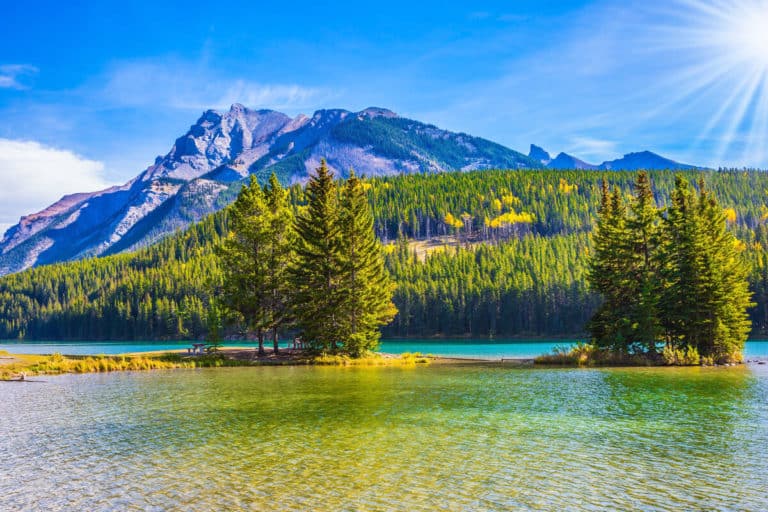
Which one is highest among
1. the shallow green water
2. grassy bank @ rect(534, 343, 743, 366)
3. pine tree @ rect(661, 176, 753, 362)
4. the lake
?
pine tree @ rect(661, 176, 753, 362)

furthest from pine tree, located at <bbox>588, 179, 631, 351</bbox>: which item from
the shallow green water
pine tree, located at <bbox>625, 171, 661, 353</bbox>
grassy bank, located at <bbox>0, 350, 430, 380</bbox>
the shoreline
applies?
grassy bank, located at <bbox>0, 350, 430, 380</bbox>

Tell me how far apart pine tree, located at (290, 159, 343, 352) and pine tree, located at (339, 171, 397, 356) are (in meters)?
0.79

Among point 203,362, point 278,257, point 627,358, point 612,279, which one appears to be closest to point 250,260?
point 278,257

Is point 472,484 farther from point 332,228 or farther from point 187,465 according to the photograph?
point 332,228

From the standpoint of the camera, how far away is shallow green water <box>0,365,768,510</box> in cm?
1416

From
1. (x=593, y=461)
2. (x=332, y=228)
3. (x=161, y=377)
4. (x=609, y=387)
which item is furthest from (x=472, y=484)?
(x=332, y=228)

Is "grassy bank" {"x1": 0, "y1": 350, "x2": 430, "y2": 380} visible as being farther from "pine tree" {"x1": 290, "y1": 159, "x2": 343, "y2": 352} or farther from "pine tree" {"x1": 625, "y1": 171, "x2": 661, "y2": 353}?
"pine tree" {"x1": 625, "y1": 171, "x2": 661, "y2": 353}

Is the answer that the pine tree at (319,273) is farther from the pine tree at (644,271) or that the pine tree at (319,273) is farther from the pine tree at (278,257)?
the pine tree at (644,271)

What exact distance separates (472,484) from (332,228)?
147 ft

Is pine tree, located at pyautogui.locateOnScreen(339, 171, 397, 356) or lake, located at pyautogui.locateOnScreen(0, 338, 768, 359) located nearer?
pine tree, located at pyautogui.locateOnScreen(339, 171, 397, 356)

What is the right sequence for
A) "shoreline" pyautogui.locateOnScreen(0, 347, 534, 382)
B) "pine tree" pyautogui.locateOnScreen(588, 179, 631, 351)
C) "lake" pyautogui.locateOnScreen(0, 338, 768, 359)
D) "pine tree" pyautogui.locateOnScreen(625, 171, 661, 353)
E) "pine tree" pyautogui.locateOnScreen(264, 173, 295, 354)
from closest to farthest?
"shoreline" pyautogui.locateOnScreen(0, 347, 534, 382) < "pine tree" pyautogui.locateOnScreen(625, 171, 661, 353) < "pine tree" pyautogui.locateOnScreen(588, 179, 631, 351) < "pine tree" pyautogui.locateOnScreen(264, 173, 295, 354) < "lake" pyautogui.locateOnScreen(0, 338, 768, 359)

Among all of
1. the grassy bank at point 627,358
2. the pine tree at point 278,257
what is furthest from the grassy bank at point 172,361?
the grassy bank at point 627,358

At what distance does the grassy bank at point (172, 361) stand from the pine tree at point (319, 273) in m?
2.76

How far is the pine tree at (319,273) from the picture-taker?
57250 mm
